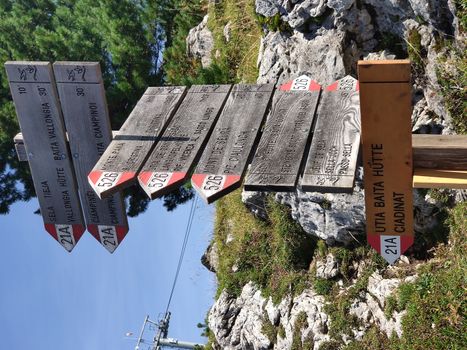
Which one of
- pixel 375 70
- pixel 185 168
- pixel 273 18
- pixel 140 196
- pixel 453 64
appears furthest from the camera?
pixel 140 196

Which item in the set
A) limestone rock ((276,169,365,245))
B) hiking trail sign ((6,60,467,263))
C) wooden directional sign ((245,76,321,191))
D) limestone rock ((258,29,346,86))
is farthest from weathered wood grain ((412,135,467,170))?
limestone rock ((258,29,346,86))

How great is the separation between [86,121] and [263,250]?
22.6 ft

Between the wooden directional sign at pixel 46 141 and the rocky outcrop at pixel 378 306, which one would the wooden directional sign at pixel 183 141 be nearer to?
the wooden directional sign at pixel 46 141

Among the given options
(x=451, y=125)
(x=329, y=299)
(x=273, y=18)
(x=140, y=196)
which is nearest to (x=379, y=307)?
(x=329, y=299)

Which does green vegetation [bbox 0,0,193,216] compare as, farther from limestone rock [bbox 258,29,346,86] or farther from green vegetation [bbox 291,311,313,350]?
green vegetation [bbox 291,311,313,350]

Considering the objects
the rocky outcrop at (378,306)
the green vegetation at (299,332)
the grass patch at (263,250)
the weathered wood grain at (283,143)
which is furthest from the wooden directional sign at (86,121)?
the grass patch at (263,250)

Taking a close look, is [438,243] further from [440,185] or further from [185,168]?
[185,168]

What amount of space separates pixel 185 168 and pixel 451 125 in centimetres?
427

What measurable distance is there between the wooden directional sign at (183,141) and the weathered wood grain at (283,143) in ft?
1.14

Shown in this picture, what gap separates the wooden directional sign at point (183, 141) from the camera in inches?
135

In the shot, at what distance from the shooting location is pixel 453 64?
657 cm

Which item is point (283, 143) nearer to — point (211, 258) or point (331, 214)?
point (331, 214)

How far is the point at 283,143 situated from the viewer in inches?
136

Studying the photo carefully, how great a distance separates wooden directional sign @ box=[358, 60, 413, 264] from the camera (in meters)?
3.11
